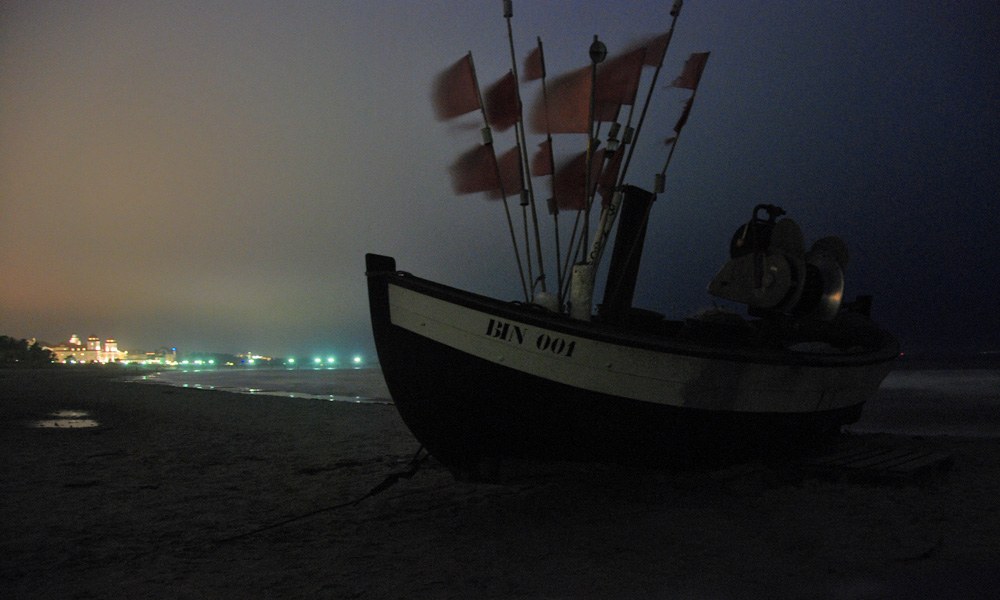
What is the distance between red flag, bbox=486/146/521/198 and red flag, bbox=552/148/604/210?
0.50 m

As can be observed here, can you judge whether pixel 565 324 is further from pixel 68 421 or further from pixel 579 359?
pixel 68 421

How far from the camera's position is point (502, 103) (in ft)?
24.6

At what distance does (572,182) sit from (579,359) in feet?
10.2

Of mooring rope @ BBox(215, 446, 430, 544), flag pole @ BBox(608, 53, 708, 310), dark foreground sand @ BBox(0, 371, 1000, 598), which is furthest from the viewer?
flag pole @ BBox(608, 53, 708, 310)

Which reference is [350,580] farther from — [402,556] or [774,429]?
[774,429]

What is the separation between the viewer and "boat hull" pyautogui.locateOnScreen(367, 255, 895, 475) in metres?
5.19

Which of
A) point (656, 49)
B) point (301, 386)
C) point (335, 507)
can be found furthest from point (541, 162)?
point (301, 386)

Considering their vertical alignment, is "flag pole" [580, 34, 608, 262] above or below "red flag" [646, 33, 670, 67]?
below

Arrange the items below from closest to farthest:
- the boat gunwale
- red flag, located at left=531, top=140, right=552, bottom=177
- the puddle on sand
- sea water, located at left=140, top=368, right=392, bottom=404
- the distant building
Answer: the boat gunwale, red flag, located at left=531, top=140, right=552, bottom=177, the puddle on sand, sea water, located at left=140, top=368, right=392, bottom=404, the distant building

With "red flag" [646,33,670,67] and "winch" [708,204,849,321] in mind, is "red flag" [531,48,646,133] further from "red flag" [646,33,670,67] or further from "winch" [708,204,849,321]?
"winch" [708,204,849,321]

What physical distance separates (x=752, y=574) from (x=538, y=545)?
4.84 feet

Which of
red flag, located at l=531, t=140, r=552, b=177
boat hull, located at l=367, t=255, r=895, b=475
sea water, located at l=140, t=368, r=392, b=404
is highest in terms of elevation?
red flag, located at l=531, t=140, r=552, b=177

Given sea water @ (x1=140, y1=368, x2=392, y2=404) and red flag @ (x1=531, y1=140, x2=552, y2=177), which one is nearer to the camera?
red flag @ (x1=531, y1=140, x2=552, y2=177)

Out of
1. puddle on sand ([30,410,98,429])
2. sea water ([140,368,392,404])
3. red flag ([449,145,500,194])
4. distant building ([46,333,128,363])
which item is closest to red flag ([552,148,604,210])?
red flag ([449,145,500,194])
